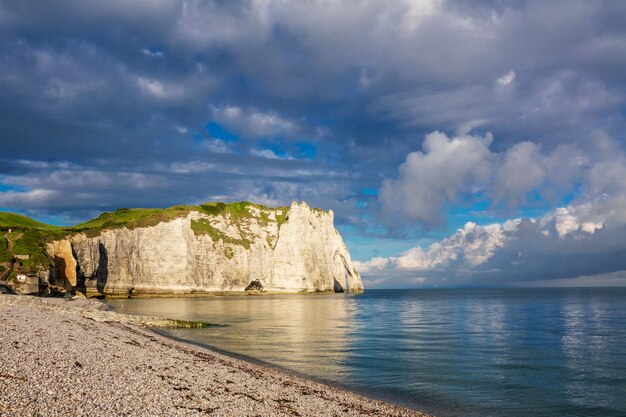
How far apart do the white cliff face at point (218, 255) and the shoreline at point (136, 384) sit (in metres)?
92.2

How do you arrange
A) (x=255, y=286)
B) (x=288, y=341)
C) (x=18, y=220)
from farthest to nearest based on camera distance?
(x=255, y=286) → (x=18, y=220) → (x=288, y=341)

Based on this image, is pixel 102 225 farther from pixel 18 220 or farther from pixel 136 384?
pixel 136 384

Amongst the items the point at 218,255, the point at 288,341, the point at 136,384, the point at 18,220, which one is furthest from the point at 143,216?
the point at 136,384

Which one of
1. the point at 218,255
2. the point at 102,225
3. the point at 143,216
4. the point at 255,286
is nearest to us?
the point at 102,225

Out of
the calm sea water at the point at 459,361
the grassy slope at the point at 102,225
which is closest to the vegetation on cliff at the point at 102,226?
the grassy slope at the point at 102,225

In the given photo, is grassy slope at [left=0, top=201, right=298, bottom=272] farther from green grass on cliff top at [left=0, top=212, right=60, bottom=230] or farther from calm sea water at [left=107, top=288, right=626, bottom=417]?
calm sea water at [left=107, top=288, right=626, bottom=417]

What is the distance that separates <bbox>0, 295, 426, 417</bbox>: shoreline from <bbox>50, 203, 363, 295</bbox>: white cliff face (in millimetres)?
92212

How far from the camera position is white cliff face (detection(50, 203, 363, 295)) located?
384 ft

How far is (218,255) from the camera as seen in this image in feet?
464

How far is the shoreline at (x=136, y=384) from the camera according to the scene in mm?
11617

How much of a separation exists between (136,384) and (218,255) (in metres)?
130

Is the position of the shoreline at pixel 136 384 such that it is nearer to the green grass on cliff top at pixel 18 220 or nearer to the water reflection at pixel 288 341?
the water reflection at pixel 288 341

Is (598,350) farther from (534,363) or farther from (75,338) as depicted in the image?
(75,338)

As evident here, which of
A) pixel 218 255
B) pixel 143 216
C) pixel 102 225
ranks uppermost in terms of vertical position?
pixel 143 216
